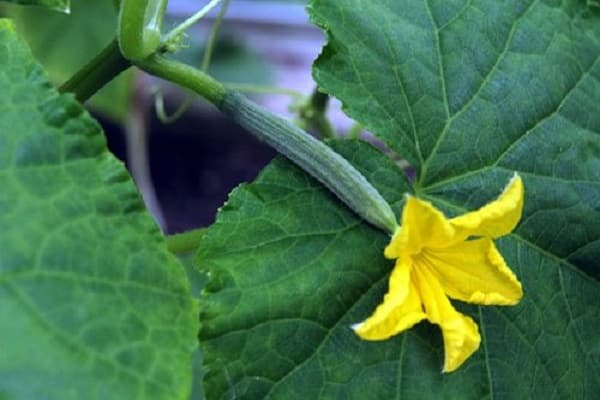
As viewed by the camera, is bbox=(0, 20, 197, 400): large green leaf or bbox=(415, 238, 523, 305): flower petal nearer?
bbox=(0, 20, 197, 400): large green leaf

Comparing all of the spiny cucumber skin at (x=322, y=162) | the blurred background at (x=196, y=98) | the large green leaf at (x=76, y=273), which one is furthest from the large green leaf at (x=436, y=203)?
the blurred background at (x=196, y=98)

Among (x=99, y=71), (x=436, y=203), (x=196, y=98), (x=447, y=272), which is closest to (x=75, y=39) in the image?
(x=196, y=98)

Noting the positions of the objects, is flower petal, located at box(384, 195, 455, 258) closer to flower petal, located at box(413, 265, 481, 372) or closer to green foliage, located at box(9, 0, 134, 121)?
flower petal, located at box(413, 265, 481, 372)

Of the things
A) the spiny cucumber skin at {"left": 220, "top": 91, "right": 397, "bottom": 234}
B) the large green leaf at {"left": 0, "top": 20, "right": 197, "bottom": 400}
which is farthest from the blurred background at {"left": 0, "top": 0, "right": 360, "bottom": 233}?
the large green leaf at {"left": 0, "top": 20, "right": 197, "bottom": 400}

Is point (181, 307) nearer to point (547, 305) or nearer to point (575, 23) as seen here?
point (547, 305)

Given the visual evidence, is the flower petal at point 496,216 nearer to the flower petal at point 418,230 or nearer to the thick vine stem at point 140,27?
the flower petal at point 418,230
